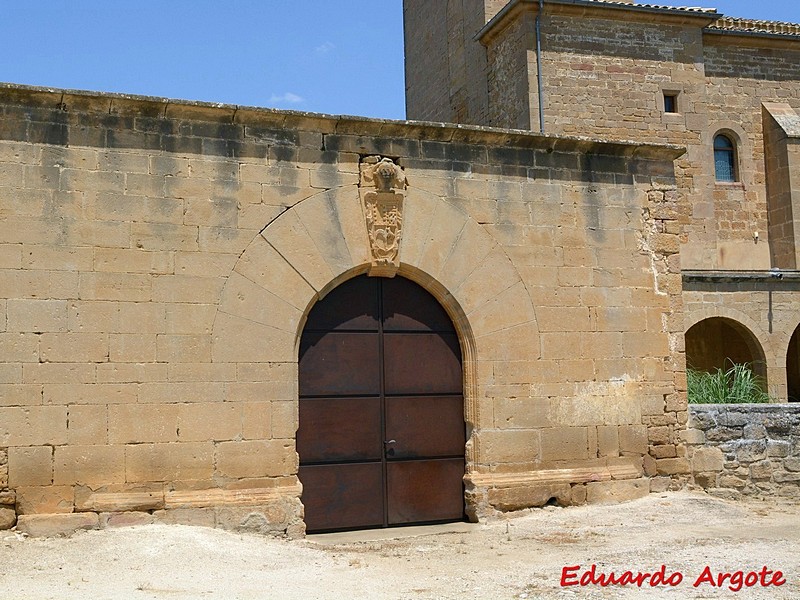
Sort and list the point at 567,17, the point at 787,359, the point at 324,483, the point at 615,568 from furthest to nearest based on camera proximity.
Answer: the point at 787,359, the point at 567,17, the point at 324,483, the point at 615,568

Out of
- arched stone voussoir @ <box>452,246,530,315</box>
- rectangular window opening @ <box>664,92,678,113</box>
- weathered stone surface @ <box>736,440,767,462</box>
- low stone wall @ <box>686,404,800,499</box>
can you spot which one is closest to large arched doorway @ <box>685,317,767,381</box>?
rectangular window opening @ <box>664,92,678,113</box>

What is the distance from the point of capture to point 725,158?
65.9 feet

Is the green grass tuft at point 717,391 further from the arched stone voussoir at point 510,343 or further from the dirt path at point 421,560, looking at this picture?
the arched stone voussoir at point 510,343

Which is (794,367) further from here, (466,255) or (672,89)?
(466,255)

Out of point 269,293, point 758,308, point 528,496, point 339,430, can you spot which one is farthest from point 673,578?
point 758,308

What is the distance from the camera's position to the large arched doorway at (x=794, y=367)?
63.0ft

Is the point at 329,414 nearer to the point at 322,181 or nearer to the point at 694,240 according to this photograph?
the point at 322,181

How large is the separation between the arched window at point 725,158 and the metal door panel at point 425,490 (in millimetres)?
14172

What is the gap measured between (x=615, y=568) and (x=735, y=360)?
45.1 feet

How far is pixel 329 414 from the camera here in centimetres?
777

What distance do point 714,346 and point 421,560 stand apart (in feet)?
46.6

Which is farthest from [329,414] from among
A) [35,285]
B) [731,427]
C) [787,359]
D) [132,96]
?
[787,359]

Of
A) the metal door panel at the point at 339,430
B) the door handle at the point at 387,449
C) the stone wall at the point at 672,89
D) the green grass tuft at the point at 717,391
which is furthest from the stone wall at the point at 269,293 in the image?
the stone wall at the point at 672,89

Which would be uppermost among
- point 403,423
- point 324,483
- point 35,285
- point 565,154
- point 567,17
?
point 567,17
